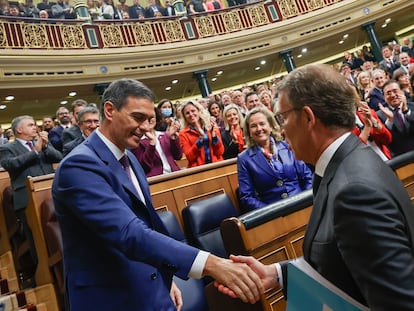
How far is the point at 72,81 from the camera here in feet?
27.1

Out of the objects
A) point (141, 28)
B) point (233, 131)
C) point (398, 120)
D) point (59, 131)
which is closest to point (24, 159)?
point (59, 131)

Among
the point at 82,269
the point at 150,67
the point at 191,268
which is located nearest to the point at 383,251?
the point at 191,268

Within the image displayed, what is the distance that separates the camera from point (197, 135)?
10.2 ft

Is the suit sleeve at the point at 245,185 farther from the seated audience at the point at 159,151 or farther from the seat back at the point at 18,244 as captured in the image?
the seat back at the point at 18,244

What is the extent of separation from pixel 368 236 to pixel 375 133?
2432mm

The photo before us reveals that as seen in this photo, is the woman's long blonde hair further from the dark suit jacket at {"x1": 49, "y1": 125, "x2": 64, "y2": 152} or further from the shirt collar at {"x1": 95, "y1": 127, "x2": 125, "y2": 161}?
the dark suit jacket at {"x1": 49, "y1": 125, "x2": 64, "y2": 152}

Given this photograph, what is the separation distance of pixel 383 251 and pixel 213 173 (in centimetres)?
219

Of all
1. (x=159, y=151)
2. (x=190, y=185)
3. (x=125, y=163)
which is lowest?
(x=190, y=185)

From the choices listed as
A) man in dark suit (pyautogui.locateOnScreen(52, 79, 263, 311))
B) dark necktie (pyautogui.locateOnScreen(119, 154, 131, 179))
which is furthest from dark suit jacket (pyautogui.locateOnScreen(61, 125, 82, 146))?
man in dark suit (pyautogui.locateOnScreen(52, 79, 263, 311))

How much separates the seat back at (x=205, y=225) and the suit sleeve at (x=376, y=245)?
150 cm

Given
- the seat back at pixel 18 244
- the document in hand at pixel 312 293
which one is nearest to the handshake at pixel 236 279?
the document in hand at pixel 312 293

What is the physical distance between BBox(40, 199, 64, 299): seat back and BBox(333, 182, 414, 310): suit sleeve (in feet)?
6.11

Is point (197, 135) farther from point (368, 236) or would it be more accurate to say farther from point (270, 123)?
point (368, 236)

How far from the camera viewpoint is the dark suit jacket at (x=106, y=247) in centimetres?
106
